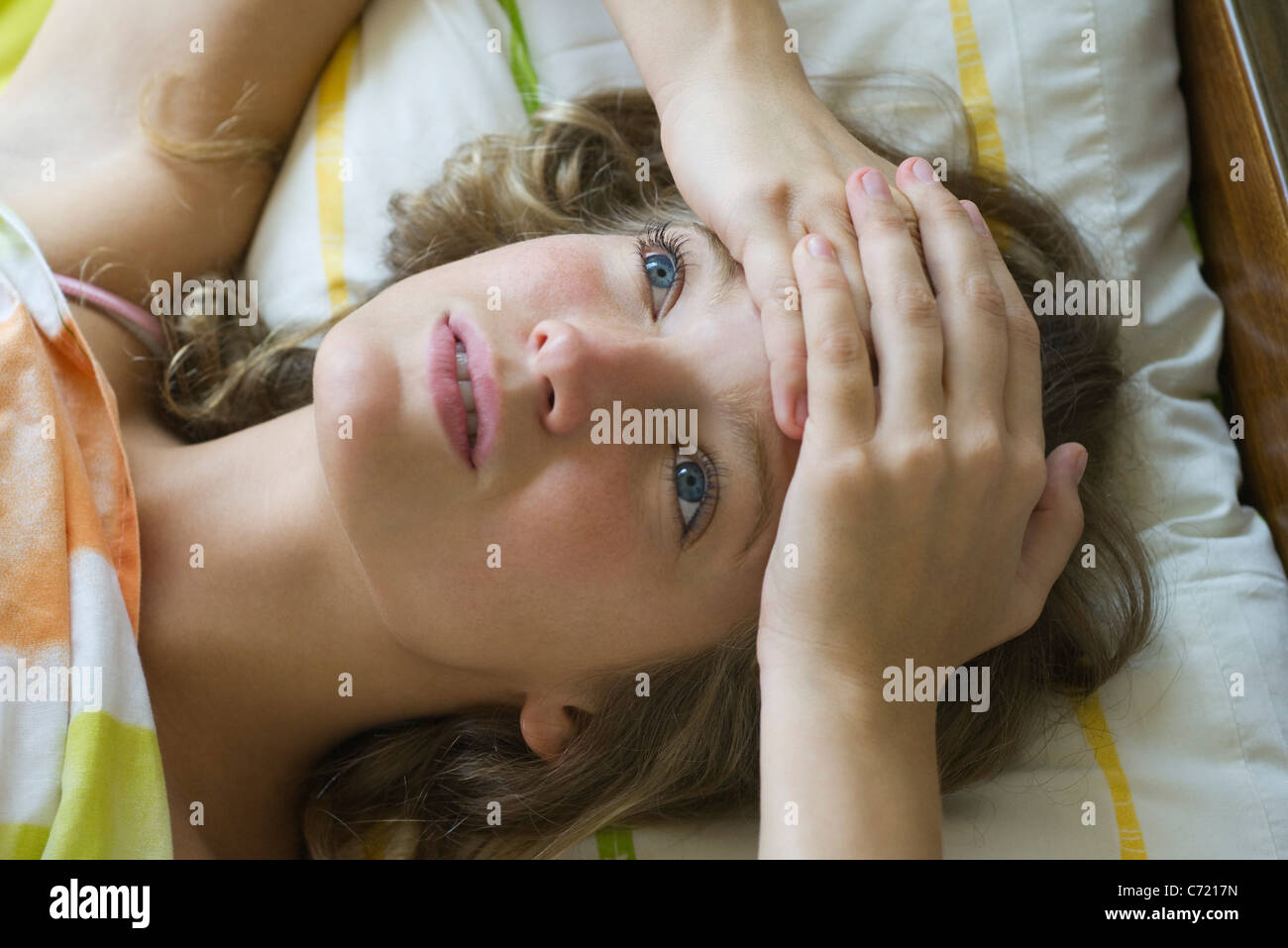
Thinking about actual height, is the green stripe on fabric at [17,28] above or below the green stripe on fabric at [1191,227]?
above

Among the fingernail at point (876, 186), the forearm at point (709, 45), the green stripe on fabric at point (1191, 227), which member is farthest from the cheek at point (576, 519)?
the green stripe on fabric at point (1191, 227)

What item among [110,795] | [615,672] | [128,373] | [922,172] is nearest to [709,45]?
[922,172]

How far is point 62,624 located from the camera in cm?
106

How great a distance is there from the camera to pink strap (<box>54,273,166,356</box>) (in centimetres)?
133

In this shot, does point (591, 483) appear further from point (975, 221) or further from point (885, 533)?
point (975, 221)

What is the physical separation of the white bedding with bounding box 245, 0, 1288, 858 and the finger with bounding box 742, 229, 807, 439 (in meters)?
0.52

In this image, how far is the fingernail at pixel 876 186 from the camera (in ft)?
3.45

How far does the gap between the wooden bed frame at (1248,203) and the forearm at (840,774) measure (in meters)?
0.66

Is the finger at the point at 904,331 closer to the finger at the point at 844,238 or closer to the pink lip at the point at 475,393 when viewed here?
the finger at the point at 844,238

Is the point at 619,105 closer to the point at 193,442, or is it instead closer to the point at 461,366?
the point at 461,366

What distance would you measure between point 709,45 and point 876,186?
33cm

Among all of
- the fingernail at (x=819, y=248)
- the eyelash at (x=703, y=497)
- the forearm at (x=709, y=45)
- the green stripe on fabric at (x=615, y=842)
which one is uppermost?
the forearm at (x=709, y=45)

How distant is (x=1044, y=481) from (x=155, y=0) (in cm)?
125
